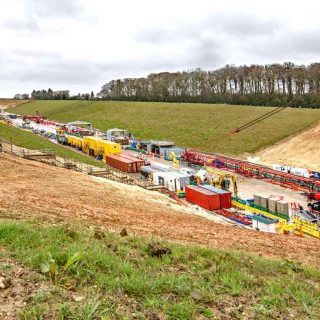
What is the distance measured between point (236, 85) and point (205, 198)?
114449 millimetres

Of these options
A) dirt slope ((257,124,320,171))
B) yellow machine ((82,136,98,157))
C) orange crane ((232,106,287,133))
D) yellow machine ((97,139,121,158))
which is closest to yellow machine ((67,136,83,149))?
yellow machine ((82,136,98,157))

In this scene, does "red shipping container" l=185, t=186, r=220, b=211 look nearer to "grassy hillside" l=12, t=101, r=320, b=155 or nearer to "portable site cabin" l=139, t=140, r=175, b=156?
"portable site cabin" l=139, t=140, r=175, b=156

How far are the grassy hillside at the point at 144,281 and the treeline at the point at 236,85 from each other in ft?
311

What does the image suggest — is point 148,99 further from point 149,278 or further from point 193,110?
point 149,278

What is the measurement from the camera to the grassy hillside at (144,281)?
591cm

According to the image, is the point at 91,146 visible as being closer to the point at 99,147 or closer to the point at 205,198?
the point at 99,147

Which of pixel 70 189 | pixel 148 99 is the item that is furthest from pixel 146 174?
pixel 148 99

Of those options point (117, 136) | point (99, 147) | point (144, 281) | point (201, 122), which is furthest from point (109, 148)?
point (144, 281)

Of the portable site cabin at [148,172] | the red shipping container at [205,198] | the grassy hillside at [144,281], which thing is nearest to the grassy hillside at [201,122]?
the portable site cabin at [148,172]

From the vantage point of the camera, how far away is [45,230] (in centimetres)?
951

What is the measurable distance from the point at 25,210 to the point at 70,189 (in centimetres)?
1029

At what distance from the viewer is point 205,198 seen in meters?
35.2

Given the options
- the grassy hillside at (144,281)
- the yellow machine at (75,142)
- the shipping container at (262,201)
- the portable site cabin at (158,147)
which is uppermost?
the grassy hillside at (144,281)

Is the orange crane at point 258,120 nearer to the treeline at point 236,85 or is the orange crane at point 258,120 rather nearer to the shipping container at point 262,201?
the treeline at point 236,85
